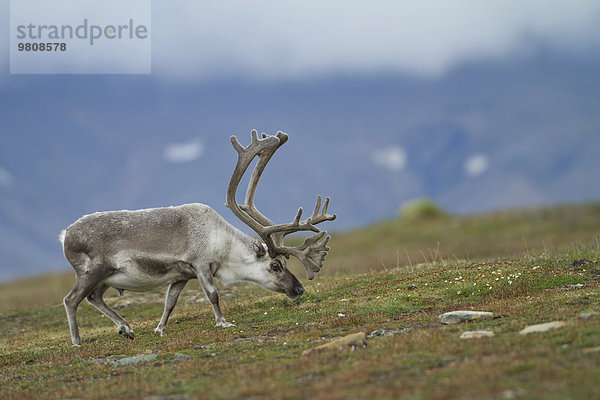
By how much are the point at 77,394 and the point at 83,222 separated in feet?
20.5

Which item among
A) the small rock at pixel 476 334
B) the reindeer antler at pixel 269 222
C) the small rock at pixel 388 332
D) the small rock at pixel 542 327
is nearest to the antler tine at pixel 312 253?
the reindeer antler at pixel 269 222

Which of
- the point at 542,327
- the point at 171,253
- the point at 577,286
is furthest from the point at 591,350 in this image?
the point at 171,253

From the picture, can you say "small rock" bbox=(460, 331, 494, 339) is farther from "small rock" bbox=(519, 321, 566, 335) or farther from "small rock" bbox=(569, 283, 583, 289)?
"small rock" bbox=(569, 283, 583, 289)

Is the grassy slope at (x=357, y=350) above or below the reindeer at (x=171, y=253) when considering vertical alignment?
below

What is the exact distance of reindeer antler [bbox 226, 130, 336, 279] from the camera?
16391 millimetres

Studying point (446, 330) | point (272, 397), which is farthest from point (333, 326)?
point (272, 397)

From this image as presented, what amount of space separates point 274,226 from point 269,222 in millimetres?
631

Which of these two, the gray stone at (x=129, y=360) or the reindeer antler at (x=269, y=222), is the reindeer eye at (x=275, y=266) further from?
the gray stone at (x=129, y=360)

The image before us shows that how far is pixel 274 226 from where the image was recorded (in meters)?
16.4

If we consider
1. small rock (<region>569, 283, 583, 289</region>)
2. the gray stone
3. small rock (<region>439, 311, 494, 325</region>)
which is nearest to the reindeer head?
small rock (<region>439, 311, 494, 325</region>)

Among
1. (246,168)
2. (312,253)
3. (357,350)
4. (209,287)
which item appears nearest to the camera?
(357,350)

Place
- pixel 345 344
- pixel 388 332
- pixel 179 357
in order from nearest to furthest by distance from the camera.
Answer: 1. pixel 345 344
2. pixel 179 357
3. pixel 388 332

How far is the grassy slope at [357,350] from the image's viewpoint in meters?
8.05

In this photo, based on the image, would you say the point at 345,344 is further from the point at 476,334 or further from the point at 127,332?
the point at 127,332
